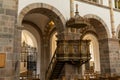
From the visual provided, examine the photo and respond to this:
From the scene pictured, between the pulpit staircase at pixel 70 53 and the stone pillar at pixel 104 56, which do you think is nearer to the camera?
the pulpit staircase at pixel 70 53

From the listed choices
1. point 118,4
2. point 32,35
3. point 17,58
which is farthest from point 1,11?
point 118,4

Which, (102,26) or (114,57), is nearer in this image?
(114,57)

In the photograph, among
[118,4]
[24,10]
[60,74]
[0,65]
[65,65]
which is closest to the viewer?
[0,65]

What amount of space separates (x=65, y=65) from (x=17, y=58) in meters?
3.01

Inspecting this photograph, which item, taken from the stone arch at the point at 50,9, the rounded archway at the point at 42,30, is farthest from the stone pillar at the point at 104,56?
the rounded archway at the point at 42,30

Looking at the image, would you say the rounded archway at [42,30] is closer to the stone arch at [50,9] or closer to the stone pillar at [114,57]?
the stone arch at [50,9]

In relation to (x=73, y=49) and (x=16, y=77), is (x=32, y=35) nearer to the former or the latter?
(x=73, y=49)

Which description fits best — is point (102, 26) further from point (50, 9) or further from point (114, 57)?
point (50, 9)

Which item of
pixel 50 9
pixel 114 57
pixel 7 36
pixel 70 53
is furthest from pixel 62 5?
pixel 7 36

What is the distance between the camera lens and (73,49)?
10.9 metres

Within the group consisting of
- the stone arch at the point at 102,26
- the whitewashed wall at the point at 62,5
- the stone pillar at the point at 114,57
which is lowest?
the stone pillar at the point at 114,57

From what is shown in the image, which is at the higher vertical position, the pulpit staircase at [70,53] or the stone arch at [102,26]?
the stone arch at [102,26]

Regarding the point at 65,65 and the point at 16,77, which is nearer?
the point at 16,77

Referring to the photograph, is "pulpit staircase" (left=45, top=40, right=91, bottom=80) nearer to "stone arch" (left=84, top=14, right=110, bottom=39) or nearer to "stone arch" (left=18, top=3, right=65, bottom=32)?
"stone arch" (left=18, top=3, right=65, bottom=32)
